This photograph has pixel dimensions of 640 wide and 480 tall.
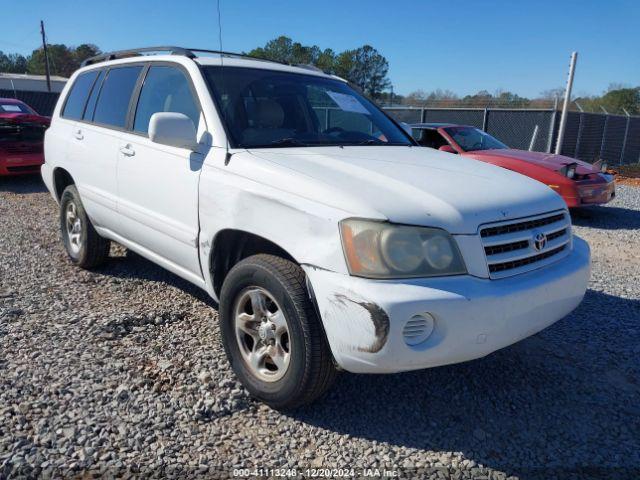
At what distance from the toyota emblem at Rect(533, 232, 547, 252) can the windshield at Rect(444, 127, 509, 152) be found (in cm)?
626

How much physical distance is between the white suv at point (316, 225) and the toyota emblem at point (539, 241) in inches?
0.4

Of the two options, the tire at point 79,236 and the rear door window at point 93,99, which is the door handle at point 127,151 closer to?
the rear door window at point 93,99

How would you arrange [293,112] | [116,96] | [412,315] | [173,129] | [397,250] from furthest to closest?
1. [116,96]
2. [293,112]
3. [173,129]
4. [397,250]
5. [412,315]

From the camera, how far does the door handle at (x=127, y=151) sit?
12.2 feet

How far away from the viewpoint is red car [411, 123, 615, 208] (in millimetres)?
7656

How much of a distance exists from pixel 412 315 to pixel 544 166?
663 centimetres

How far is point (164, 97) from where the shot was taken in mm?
3672

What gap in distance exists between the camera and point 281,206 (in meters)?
2.57

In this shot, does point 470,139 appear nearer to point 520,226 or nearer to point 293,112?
point 293,112

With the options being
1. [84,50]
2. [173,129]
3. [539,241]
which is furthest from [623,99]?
[84,50]

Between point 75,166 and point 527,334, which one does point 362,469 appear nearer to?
point 527,334

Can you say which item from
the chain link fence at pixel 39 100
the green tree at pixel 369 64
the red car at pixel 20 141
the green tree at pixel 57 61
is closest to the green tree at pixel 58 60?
the green tree at pixel 57 61

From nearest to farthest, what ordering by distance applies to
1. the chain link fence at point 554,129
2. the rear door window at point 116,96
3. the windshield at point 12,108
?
the rear door window at point 116,96 → the windshield at point 12,108 → the chain link fence at point 554,129

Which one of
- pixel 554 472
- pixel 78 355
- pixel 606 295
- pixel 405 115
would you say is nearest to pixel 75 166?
pixel 78 355
